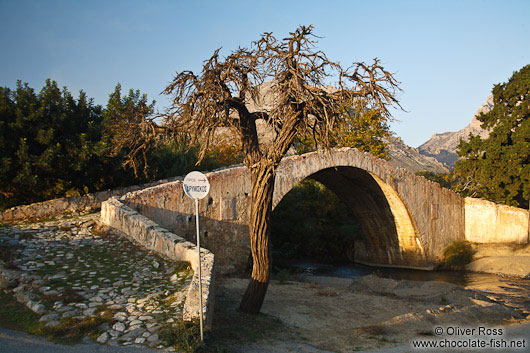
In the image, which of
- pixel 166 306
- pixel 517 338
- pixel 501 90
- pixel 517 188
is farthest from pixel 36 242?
pixel 501 90

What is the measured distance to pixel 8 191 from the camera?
14.7 metres

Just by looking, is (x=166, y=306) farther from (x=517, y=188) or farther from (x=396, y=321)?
(x=517, y=188)

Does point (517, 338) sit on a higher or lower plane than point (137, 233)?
lower

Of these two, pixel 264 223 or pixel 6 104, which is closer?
pixel 264 223

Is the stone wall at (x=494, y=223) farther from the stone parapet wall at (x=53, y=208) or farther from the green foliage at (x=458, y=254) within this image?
the stone parapet wall at (x=53, y=208)

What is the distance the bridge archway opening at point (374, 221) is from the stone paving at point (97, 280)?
1133 centimetres

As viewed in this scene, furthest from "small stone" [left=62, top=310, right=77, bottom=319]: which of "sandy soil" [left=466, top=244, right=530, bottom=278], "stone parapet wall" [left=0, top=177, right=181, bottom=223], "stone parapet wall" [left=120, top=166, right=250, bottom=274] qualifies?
"sandy soil" [left=466, top=244, right=530, bottom=278]

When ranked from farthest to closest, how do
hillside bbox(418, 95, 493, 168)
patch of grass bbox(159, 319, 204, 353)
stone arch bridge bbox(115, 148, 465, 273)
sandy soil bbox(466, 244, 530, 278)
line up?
1. hillside bbox(418, 95, 493, 168)
2. sandy soil bbox(466, 244, 530, 278)
3. stone arch bridge bbox(115, 148, 465, 273)
4. patch of grass bbox(159, 319, 204, 353)

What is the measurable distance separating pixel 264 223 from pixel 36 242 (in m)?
5.49

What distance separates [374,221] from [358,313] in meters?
13.1

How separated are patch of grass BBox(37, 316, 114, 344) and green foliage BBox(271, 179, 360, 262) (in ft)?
60.5

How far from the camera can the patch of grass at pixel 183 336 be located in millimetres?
5168

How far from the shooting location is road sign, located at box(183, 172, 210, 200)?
6273 mm

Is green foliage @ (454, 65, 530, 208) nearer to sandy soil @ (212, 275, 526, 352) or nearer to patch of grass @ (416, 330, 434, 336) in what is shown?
sandy soil @ (212, 275, 526, 352)
